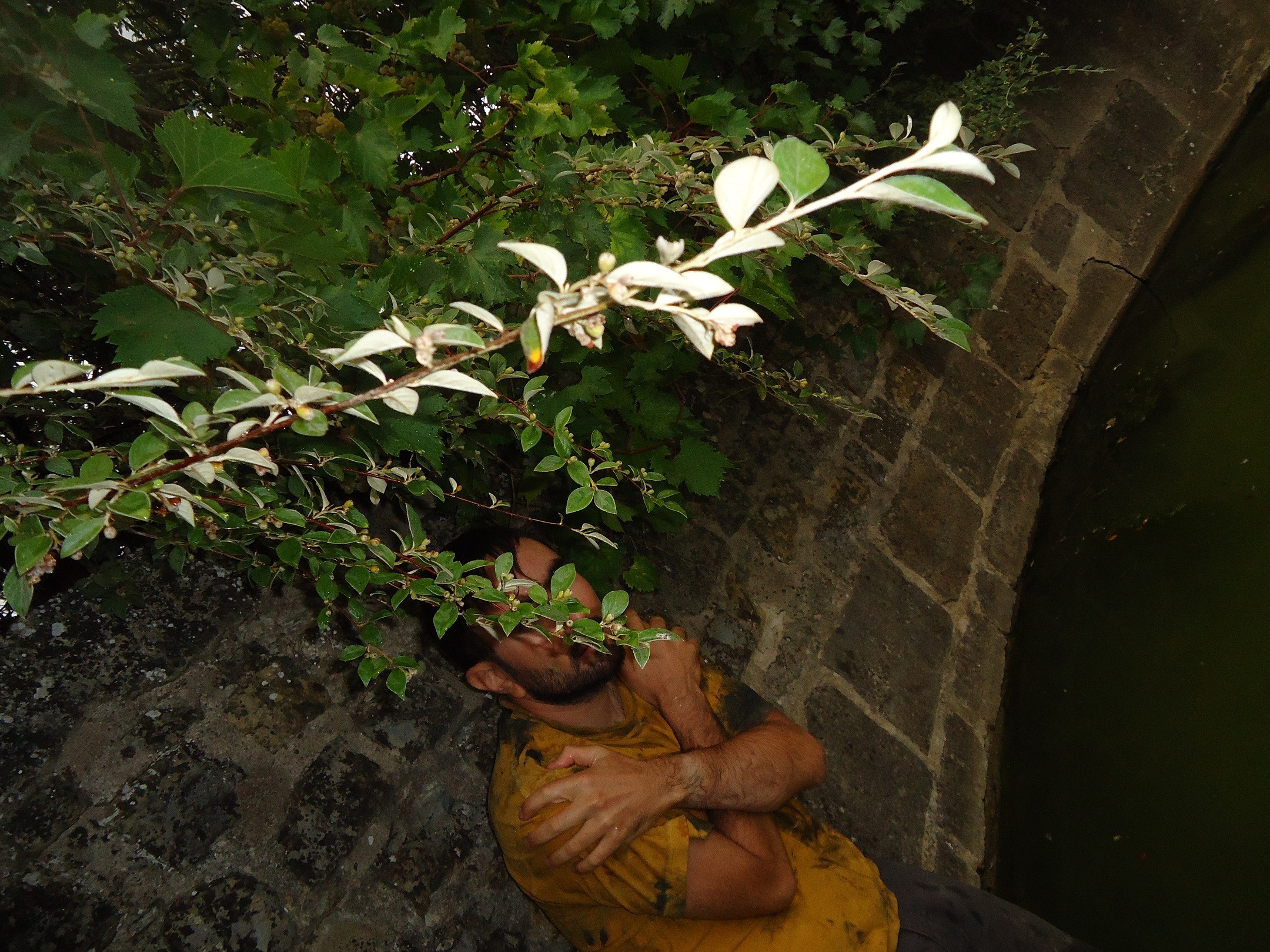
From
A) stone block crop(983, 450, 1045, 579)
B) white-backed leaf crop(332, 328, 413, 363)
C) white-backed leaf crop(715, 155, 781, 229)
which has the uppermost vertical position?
white-backed leaf crop(715, 155, 781, 229)

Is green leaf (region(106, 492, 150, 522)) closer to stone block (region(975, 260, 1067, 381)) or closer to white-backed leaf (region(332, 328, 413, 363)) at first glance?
white-backed leaf (region(332, 328, 413, 363))

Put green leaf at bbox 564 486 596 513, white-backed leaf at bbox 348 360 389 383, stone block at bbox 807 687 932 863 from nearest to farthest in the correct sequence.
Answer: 1. white-backed leaf at bbox 348 360 389 383
2. green leaf at bbox 564 486 596 513
3. stone block at bbox 807 687 932 863

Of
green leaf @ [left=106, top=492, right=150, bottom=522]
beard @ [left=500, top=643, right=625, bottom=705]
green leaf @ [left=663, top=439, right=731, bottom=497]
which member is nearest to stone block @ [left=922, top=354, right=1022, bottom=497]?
green leaf @ [left=663, top=439, right=731, bottom=497]

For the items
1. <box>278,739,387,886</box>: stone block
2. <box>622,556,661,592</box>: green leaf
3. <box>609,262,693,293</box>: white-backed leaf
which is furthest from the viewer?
<box>622,556,661,592</box>: green leaf

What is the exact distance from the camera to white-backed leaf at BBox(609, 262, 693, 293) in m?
0.39

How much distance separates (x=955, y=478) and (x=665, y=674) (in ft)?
5.00

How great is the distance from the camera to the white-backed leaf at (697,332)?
17.2 inches

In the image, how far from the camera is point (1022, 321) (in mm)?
2822

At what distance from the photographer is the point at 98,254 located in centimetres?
76

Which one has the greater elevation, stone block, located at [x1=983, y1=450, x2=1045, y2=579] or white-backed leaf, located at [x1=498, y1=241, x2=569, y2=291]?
white-backed leaf, located at [x1=498, y1=241, x2=569, y2=291]

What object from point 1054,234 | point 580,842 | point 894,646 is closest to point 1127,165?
point 1054,234

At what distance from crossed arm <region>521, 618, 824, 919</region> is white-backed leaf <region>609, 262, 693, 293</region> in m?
1.08

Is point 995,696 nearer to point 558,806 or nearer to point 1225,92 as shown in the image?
point 558,806

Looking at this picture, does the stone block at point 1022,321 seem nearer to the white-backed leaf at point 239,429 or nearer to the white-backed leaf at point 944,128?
the white-backed leaf at point 944,128
